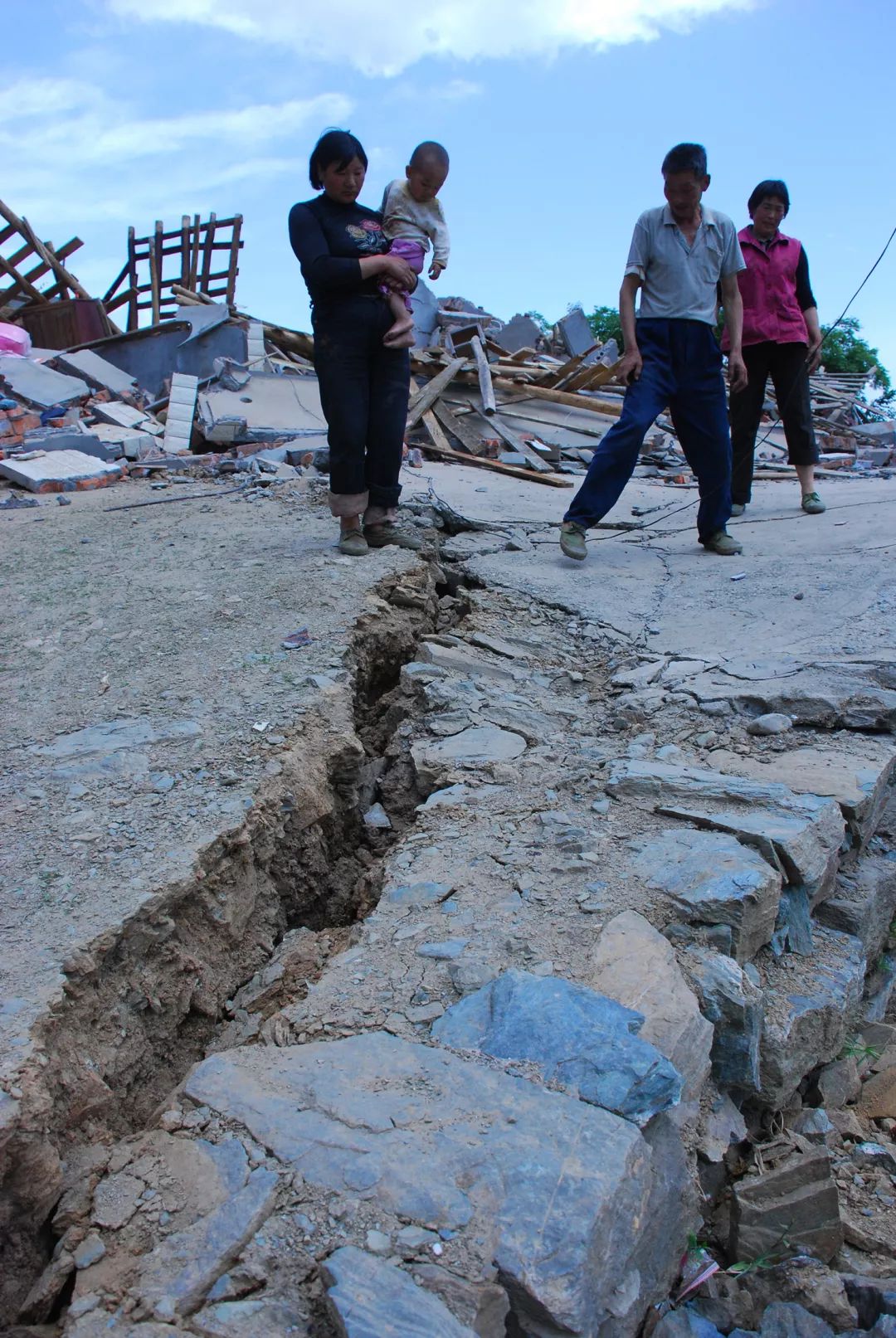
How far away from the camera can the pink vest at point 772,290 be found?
14.7 feet

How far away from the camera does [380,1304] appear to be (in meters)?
1.13

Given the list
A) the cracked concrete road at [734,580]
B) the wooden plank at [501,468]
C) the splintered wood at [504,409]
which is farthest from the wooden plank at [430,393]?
the cracked concrete road at [734,580]

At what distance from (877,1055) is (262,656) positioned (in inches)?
75.3

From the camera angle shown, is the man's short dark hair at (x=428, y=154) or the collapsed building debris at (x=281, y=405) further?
the collapsed building debris at (x=281, y=405)

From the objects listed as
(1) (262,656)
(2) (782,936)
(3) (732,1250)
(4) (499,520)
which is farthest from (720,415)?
(3) (732,1250)

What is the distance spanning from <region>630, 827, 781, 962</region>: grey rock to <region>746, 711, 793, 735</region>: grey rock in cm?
54

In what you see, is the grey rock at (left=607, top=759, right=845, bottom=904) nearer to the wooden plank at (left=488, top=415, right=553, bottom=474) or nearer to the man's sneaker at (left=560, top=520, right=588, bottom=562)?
the man's sneaker at (left=560, top=520, right=588, bottom=562)

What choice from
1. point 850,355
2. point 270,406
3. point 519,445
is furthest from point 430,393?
point 850,355

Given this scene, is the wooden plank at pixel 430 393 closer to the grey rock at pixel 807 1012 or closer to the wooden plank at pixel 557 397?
the wooden plank at pixel 557 397

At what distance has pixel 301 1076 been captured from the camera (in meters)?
1.48

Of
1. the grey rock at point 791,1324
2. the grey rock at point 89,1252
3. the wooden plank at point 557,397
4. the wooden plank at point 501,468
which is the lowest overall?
the grey rock at point 791,1324

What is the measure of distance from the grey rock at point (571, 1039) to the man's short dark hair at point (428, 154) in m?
3.16

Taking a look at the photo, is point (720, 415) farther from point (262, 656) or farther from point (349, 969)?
point (349, 969)

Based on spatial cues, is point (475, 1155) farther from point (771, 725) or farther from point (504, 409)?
point (504, 409)
